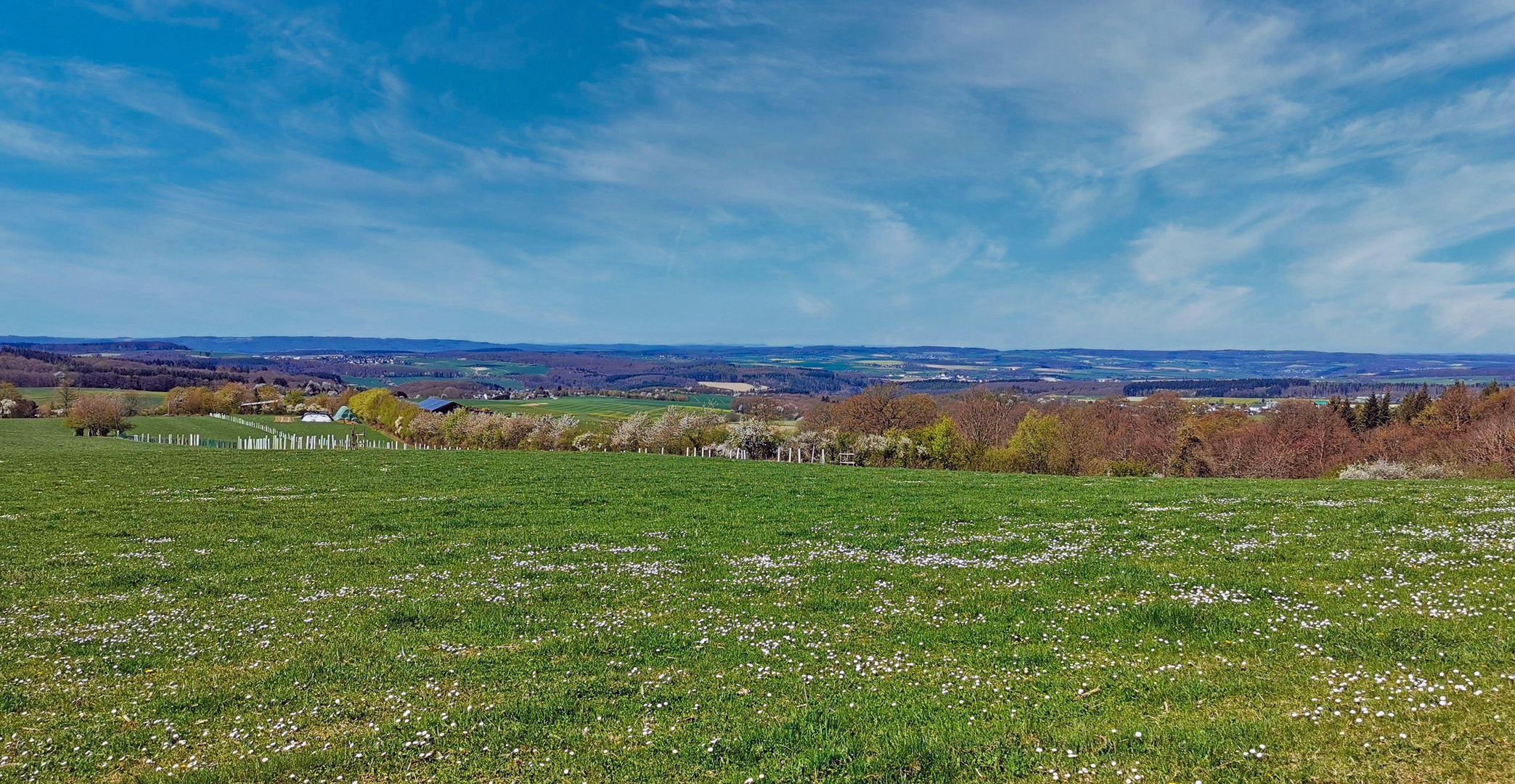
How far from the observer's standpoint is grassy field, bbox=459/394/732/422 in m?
134

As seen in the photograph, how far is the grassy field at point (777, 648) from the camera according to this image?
7.12 m

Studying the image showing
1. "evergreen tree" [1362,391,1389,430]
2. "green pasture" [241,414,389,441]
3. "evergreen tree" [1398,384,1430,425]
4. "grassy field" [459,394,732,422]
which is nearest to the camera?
"evergreen tree" [1398,384,1430,425]

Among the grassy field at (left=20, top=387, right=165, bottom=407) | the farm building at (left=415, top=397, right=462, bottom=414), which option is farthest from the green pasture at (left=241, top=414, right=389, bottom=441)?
the grassy field at (left=20, top=387, right=165, bottom=407)

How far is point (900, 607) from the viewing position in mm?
12117

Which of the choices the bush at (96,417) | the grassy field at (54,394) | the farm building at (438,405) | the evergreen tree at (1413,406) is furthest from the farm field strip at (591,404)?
the evergreen tree at (1413,406)

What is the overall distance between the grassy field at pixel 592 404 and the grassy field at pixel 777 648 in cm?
10623

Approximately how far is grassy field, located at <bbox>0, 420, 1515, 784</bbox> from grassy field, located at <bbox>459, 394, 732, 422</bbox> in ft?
349

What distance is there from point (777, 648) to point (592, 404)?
151 meters

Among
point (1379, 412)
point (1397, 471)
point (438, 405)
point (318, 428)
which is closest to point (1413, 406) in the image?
point (1379, 412)

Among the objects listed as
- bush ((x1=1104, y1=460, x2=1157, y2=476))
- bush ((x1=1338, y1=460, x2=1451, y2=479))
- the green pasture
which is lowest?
the green pasture

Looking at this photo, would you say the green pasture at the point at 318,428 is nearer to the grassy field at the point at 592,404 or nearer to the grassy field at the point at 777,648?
the grassy field at the point at 592,404

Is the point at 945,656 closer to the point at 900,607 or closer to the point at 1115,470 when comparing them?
the point at 900,607

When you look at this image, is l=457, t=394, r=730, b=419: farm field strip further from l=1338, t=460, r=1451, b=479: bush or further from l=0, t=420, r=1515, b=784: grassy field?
l=0, t=420, r=1515, b=784: grassy field

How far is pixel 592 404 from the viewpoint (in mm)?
156500
